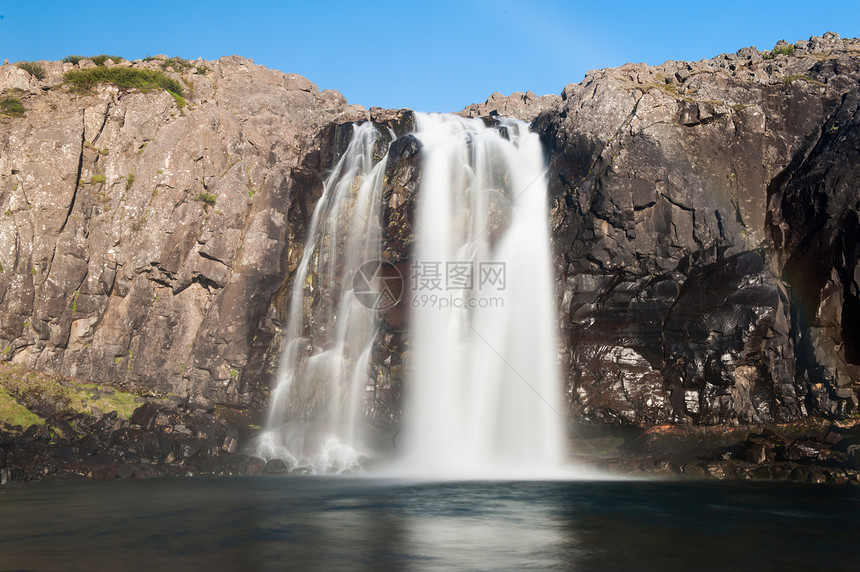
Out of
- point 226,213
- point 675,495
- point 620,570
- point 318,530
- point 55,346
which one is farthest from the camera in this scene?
point 226,213

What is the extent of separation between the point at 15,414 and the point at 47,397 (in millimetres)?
1508

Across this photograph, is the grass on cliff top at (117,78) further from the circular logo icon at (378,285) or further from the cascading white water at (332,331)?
the circular logo icon at (378,285)

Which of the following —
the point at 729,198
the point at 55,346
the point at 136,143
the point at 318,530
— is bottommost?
the point at 318,530

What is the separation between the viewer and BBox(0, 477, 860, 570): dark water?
1126 cm

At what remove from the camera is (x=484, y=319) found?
95.3ft

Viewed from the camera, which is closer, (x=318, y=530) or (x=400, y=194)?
(x=318, y=530)

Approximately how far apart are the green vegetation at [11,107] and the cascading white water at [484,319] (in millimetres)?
22582

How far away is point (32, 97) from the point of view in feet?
Result: 119

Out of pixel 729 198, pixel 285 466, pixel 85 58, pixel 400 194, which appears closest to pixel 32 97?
pixel 85 58

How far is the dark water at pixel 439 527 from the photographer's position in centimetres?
1126

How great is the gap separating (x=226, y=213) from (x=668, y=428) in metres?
24.8

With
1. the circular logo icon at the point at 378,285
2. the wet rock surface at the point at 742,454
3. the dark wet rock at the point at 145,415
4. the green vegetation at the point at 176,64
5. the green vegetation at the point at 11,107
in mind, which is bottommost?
the wet rock surface at the point at 742,454

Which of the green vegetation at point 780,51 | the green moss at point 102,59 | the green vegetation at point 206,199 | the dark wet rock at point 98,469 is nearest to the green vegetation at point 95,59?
the green moss at point 102,59

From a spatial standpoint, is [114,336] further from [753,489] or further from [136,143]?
[753,489]
